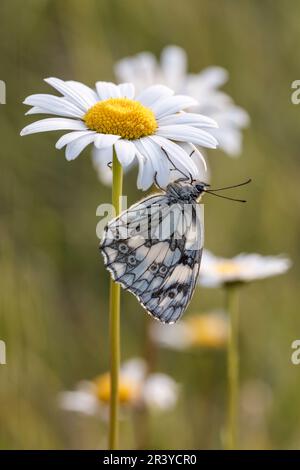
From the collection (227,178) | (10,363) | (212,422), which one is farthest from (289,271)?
(10,363)

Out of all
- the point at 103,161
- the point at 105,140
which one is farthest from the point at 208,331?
the point at 105,140

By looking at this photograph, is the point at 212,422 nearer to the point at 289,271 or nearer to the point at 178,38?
the point at 289,271

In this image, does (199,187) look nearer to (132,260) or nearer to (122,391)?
(132,260)

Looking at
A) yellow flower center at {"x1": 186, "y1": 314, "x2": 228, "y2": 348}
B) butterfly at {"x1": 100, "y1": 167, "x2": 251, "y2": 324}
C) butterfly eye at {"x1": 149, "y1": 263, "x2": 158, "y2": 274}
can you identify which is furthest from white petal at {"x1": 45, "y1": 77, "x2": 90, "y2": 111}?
yellow flower center at {"x1": 186, "y1": 314, "x2": 228, "y2": 348}

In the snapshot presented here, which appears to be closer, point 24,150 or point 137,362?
point 137,362

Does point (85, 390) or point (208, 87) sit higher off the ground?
point (208, 87)
